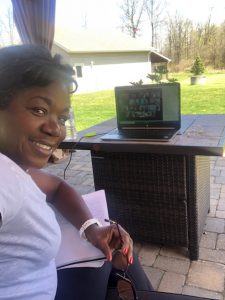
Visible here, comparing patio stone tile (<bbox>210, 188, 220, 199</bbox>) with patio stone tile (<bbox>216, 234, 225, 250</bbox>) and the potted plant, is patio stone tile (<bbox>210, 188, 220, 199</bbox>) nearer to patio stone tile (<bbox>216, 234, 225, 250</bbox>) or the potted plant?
patio stone tile (<bbox>216, 234, 225, 250</bbox>)

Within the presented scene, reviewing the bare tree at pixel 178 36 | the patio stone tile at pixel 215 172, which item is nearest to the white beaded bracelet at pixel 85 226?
the patio stone tile at pixel 215 172

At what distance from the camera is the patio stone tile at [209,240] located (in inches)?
77.2

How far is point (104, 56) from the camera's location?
646 inches

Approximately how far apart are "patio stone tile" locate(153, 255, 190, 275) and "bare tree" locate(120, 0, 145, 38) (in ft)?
67.3

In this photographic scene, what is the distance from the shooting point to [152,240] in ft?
6.32

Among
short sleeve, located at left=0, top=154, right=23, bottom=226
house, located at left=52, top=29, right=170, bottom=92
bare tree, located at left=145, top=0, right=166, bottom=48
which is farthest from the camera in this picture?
bare tree, located at left=145, top=0, right=166, bottom=48

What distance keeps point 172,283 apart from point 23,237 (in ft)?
4.32

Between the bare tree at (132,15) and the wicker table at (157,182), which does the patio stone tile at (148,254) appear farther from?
the bare tree at (132,15)

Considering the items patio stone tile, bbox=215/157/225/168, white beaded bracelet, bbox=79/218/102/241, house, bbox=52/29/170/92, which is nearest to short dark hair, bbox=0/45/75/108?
white beaded bracelet, bbox=79/218/102/241

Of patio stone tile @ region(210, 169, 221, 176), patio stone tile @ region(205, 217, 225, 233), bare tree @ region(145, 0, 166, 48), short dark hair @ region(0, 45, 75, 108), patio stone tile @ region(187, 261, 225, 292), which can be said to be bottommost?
patio stone tile @ region(187, 261, 225, 292)

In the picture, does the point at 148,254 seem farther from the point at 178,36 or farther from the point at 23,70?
the point at 178,36

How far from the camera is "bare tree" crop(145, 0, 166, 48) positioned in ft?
63.0

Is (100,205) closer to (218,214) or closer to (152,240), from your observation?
(152,240)

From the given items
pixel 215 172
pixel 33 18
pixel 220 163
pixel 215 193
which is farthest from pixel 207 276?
pixel 33 18
